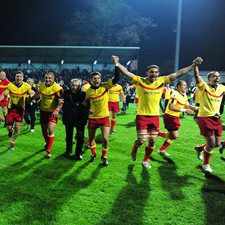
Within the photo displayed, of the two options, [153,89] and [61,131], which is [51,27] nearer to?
[61,131]

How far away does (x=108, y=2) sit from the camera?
50531 mm

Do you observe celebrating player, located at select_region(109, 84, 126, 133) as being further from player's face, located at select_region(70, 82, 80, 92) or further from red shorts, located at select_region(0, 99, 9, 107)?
player's face, located at select_region(70, 82, 80, 92)

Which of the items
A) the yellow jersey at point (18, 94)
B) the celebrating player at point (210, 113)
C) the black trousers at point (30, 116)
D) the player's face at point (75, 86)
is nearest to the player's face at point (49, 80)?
the player's face at point (75, 86)

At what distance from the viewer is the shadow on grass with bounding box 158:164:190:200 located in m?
8.71

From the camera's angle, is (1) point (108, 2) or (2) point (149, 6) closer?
(2) point (149, 6)

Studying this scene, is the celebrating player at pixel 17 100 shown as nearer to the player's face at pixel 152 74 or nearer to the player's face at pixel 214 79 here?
the player's face at pixel 152 74

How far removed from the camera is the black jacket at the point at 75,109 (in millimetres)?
11438

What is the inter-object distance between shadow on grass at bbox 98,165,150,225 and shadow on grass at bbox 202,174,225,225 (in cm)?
105

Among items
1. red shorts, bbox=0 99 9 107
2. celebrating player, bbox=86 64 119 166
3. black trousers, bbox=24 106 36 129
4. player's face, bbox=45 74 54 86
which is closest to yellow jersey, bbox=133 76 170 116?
celebrating player, bbox=86 64 119 166

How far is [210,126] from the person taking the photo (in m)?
10.2

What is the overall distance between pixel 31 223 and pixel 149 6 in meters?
40.7

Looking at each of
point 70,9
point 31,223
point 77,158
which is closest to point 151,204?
point 31,223

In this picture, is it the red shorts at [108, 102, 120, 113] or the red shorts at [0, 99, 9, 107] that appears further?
the red shorts at [108, 102, 120, 113]

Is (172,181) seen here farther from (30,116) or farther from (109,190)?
(30,116)
